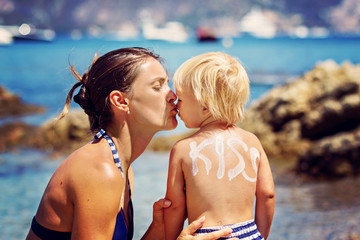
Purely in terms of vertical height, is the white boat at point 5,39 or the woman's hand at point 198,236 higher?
the white boat at point 5,39

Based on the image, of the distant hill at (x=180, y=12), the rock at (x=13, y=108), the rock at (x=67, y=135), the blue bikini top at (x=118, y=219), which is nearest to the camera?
the blue bikini top at (x=118, y=219)

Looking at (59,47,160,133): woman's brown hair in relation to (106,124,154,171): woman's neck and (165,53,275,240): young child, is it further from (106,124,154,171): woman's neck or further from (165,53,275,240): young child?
(165,53,275,240): young child

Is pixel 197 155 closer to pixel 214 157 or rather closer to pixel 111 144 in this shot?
pixel 214 157

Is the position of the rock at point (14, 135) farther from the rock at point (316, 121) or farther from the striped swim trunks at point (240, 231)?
the striped swim trunks at point (240, 231)

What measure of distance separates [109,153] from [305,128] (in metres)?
5.87

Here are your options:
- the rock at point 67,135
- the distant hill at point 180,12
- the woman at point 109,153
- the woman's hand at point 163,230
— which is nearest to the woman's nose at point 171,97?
the woman at point 109,153

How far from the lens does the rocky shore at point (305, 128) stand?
5973mm

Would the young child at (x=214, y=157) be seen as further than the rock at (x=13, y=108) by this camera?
No

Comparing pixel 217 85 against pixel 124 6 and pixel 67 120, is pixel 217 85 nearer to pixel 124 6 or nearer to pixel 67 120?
pixel 67 120

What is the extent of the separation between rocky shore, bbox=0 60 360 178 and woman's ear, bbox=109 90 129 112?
421 cm

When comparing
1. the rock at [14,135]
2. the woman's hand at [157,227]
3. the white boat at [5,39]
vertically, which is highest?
the white boat at [5,39]

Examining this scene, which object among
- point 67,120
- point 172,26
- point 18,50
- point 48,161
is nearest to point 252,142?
point 48,161

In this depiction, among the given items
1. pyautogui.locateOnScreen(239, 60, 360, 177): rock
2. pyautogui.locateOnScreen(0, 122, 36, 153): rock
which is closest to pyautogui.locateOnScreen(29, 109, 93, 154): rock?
pyautogui.locateOnScreen(0, 122, 36, 153): rock

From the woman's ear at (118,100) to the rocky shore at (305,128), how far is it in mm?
4210
